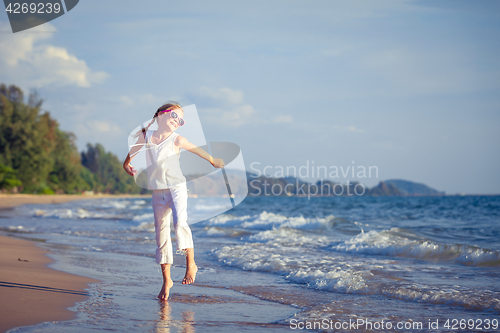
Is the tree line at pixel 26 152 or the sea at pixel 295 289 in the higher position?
the tree line at pixel 26 152

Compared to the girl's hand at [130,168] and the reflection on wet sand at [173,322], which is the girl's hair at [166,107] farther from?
the reflection on wet sand at [173,322]

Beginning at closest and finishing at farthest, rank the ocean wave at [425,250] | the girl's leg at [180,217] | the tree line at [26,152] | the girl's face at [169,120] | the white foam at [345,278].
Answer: the girl's leg at [180,217], the girl's face at [169,120], the white foam at [345,278], the ocean wave at [425,250], the tree line at [26,152]

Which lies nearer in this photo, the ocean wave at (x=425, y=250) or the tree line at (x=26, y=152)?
the ocean wave at (x=425, y=250)

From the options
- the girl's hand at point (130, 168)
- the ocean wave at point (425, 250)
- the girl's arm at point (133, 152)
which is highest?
the girl's arm at point (133, 152)

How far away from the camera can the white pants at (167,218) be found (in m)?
3.41

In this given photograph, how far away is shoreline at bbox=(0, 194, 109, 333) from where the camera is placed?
9.59 feet

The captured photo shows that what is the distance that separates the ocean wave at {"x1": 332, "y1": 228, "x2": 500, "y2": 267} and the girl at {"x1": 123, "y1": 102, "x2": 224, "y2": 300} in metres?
5.44

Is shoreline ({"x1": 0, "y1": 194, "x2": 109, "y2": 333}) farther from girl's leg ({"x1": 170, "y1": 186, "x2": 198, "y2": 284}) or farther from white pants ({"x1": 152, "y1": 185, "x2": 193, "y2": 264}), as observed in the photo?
girl's leg ({"x1": 170, "y1": 186, "x2": 198, "y2": 284})

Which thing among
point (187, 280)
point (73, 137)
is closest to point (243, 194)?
point (187, 280)

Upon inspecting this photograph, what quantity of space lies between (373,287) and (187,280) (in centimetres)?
230

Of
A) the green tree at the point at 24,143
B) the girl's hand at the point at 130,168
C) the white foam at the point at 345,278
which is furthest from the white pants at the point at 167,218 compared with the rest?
the green tree at the point at 24,143

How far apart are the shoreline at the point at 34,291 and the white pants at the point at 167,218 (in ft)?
2.90

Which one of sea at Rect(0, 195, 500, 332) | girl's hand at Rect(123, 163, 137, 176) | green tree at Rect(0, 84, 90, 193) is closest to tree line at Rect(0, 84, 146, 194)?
green tree at Rect(0, 84, 90, 193)

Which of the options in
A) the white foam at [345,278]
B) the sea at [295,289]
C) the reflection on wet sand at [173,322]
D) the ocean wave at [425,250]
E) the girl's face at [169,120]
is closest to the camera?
the reflection on wet sand at [173,322]
